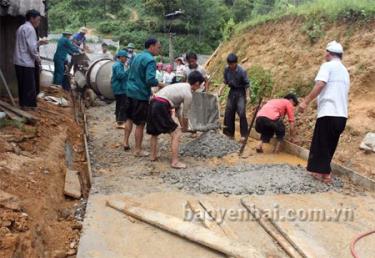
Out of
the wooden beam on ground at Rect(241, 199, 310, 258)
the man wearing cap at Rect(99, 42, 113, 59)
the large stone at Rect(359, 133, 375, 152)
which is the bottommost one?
the wooden beam on ground at Rect(241, 199, 310, 258)

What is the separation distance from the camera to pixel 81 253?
4.11m

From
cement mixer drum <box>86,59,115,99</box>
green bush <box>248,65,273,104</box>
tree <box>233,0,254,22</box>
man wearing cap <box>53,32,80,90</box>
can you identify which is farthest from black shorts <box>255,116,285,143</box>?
tree <box>233,0,254,22</box>

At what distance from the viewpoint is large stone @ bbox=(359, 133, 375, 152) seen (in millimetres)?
7233

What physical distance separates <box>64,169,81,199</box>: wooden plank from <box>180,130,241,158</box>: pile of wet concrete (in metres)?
2.31

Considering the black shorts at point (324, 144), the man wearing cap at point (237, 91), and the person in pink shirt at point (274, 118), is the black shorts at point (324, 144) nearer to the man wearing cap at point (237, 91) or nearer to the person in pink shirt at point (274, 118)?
the person in pink shirt at point (274, 118)

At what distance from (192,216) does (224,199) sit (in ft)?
2.51

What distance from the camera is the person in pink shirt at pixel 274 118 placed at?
318 inches

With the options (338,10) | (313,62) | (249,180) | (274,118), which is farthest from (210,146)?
(338,10)

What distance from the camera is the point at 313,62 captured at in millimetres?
10242

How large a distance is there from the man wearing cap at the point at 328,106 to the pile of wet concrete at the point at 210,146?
6.61 ft

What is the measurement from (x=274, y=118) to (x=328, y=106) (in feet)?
6.07

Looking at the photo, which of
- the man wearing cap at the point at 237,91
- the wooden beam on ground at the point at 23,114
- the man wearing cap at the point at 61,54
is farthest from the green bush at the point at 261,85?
the wooden beam on ground at the point at 23,114

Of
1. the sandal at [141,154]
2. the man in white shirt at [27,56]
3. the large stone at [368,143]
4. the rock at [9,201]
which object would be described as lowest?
the sandal at [141,154]

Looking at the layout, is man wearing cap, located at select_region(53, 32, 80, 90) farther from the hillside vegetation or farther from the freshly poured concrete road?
the hillside vegetation
